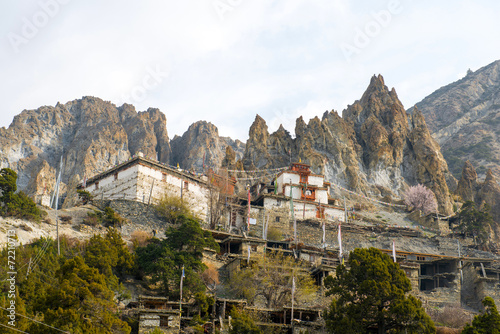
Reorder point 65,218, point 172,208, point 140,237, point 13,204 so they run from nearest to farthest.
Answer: point 13,204 → point 140,237 → point 65,218 → point 172,208

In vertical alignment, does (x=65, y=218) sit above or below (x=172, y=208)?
below

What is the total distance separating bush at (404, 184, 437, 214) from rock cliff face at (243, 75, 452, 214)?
296 cm

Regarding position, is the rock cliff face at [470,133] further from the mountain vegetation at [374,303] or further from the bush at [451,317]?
the mountain vegetation at [374,303]

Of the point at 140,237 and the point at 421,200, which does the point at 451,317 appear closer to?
the point at 140,237

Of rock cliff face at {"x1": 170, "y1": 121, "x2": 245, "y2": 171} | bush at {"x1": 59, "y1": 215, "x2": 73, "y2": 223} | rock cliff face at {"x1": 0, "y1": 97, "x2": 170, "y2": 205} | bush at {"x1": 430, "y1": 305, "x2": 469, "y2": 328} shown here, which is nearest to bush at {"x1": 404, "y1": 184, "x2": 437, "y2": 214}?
bush at {"x1": 430, "y1": 305, "x2": 469, "y2": 328}

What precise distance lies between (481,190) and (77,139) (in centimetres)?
11276

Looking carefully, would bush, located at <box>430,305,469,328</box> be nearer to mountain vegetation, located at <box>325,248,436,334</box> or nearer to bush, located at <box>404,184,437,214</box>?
mountain vegetation, located at <box>325,248,436,334</box>

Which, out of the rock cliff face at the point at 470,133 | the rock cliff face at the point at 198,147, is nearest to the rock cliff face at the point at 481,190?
the rock cliff face at the point at 470,133

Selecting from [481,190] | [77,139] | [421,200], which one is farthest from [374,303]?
[77,139]

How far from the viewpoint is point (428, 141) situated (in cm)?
10688

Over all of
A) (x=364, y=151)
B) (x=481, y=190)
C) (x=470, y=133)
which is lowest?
(x=481, y=190)

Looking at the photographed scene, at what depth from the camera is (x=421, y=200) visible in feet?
299

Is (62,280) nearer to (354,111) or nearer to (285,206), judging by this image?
(285,206)

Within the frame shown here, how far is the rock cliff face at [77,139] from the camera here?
146125 mm
